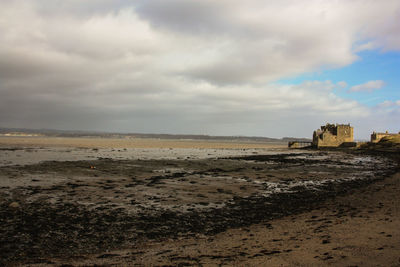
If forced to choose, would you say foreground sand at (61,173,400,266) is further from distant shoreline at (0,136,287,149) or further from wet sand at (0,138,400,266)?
distant shoreline at (0,136,287,149)

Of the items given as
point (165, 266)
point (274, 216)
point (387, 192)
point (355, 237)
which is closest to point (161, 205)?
point (274, 216)

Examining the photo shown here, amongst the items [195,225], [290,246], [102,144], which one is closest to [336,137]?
[102,144]

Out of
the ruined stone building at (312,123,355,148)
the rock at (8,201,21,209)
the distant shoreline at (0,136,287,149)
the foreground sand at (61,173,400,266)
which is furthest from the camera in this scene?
the ruined stone building at (312,123,355,148)

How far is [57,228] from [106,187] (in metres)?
7.13

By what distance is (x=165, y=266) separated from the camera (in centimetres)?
575

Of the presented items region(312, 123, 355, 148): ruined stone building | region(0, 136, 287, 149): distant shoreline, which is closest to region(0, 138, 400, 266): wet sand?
region(0, 136, 287, 149): distant shoreline

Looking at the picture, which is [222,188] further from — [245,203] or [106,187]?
[106,187]

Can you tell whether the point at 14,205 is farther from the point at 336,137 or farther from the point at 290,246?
the point at 336,137

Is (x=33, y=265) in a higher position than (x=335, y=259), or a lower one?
lower

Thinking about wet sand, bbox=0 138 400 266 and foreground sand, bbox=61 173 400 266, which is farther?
wet sand, bbox=0 138 400 266

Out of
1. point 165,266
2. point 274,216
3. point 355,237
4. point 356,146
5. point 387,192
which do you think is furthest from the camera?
point 356,146

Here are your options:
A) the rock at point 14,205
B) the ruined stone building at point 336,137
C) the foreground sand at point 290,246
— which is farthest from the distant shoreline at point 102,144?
the foreground sand at point 290,246

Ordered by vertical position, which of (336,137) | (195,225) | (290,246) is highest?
(336,137)

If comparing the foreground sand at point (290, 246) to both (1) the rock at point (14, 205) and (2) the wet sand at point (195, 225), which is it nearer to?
(2) the wet sand at point (195, 225)
